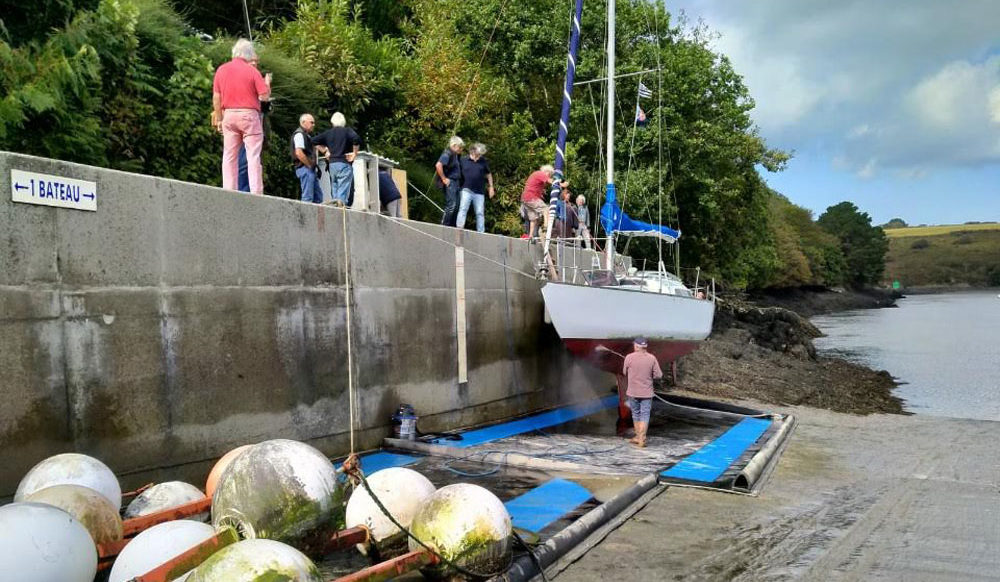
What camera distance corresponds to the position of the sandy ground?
6.09 m

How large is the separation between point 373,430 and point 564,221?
688 cm

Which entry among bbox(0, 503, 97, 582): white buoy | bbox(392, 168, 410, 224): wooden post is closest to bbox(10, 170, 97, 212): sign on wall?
bbox(0, 503, 97, 582): white buoy

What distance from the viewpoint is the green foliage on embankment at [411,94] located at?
9984mm

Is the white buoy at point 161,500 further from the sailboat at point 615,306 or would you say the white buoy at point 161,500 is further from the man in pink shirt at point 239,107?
the sailboat at point 615,306

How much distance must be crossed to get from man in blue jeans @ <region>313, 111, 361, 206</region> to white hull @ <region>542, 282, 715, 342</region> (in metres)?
3.75

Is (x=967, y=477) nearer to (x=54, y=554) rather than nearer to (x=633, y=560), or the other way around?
(x=633, y=560)

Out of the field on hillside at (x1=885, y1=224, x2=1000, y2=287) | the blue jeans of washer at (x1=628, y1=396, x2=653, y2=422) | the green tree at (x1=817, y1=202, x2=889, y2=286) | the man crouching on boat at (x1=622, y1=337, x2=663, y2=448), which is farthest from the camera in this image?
the field on hillside at (x1=885, y1=224, x2=1000, y2=287)

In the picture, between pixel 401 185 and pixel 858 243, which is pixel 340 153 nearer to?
pixel 401 185

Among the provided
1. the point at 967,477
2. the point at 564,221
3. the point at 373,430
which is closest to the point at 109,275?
the point at 373,430

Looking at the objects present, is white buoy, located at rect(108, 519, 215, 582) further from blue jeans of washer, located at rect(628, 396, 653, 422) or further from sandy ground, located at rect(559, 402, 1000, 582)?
blue jeans of washer, located at rect(628, 396, 653, 422)

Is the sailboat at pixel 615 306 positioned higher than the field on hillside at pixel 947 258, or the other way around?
the field on hillside at pixel 947 258

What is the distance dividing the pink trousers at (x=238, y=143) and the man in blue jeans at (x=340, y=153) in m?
1.66

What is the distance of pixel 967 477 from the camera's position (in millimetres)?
10516

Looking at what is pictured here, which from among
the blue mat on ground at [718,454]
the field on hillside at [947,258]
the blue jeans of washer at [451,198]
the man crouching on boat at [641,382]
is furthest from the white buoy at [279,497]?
the field on hillside at [947,258]
